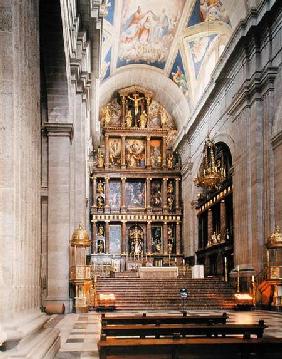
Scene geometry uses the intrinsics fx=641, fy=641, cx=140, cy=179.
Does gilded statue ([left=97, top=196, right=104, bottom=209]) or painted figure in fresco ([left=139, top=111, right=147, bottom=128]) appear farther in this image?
painted figure in fresco ([left=139, top=111, right=147, bottom=128])

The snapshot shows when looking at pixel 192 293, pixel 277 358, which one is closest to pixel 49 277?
pixel 192 293

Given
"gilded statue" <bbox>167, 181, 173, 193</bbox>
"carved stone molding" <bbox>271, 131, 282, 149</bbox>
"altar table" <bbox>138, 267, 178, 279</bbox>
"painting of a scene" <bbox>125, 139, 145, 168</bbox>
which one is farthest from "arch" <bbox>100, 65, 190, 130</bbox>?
"carved stone molding" <bbox>271, 131, 282, 149</bbox>

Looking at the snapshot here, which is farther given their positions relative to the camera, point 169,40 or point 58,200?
point 169,40

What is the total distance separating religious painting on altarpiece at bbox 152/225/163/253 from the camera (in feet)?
117

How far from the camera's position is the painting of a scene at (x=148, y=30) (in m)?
28.9

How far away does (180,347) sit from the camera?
6.20 m

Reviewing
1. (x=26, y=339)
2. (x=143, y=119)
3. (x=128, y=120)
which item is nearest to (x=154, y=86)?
(x=143, y=119)

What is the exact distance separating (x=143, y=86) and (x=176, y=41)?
6.34 meters

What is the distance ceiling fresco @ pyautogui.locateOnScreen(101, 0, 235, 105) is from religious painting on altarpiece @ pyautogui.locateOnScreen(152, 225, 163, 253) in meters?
7.62

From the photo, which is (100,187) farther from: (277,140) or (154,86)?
(277,140)

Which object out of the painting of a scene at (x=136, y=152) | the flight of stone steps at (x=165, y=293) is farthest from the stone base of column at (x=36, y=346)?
the painting of a scene at (x=136, y=152)

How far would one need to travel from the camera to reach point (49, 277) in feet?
52.2

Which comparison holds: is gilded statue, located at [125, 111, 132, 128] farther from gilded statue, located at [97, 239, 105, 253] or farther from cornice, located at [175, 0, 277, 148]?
gilded statue, located at [97, 239, 105, 253]

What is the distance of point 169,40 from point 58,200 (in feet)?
56.5
